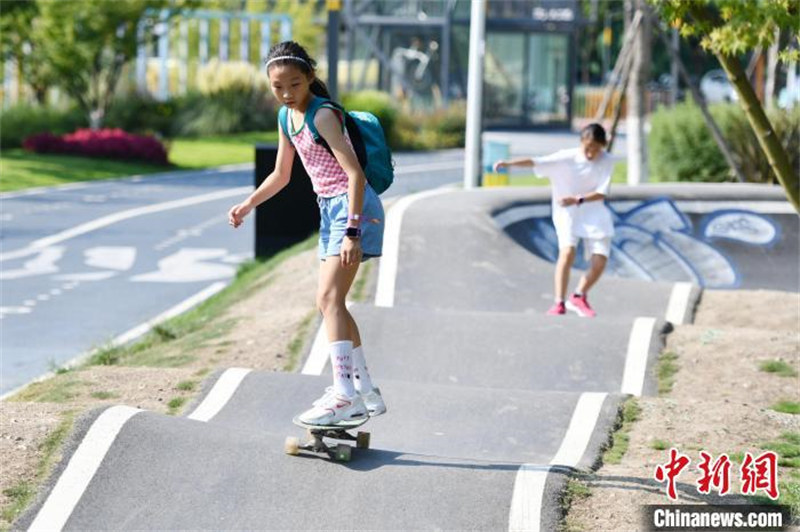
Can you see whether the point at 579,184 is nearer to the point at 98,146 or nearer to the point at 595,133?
the point at 595,133

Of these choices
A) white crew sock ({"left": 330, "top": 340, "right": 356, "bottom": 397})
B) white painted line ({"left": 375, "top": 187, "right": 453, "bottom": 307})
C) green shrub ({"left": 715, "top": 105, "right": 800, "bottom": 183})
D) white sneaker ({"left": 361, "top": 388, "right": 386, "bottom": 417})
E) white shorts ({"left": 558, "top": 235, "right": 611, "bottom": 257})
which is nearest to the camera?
white crew sock ({"left": 330, "top": 340, "right": 356, "bottom": 397})

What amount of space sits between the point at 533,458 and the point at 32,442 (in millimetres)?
2808

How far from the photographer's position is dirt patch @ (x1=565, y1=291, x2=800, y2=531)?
6.95 m

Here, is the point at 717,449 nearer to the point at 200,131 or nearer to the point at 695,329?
the point at 695,329

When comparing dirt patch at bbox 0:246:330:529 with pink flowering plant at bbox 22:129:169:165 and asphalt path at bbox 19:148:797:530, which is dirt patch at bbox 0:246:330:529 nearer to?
asphalt path at bbox 19:148:797:530

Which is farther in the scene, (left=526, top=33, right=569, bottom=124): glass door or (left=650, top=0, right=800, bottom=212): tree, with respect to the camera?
(left=526, top=33, right=569, bottom=124): glass door

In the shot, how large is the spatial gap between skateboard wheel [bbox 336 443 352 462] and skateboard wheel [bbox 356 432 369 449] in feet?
0.68

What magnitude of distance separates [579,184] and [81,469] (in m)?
6.54

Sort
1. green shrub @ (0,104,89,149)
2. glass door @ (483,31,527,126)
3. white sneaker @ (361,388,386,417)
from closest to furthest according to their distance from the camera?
white sneaker @ (361,388,386,417) < green shrub @ (0,104,89,149) < glass door @ (483,31,527,126)

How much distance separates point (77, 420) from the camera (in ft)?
25.1

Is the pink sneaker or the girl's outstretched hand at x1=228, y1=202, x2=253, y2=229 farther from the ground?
the girl's outstretched hand at x1=228, y1=202, x2=253, y2=229

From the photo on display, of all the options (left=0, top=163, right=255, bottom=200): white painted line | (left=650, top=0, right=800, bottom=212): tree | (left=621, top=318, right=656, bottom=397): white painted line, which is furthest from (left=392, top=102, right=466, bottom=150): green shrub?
(left=650, top=0, right=800, bottom=212): tree

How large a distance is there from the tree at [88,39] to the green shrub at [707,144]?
15.2m

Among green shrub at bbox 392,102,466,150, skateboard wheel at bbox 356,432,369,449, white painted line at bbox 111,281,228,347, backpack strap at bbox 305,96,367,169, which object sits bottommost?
green shrub at bbox 392,102,466,150
